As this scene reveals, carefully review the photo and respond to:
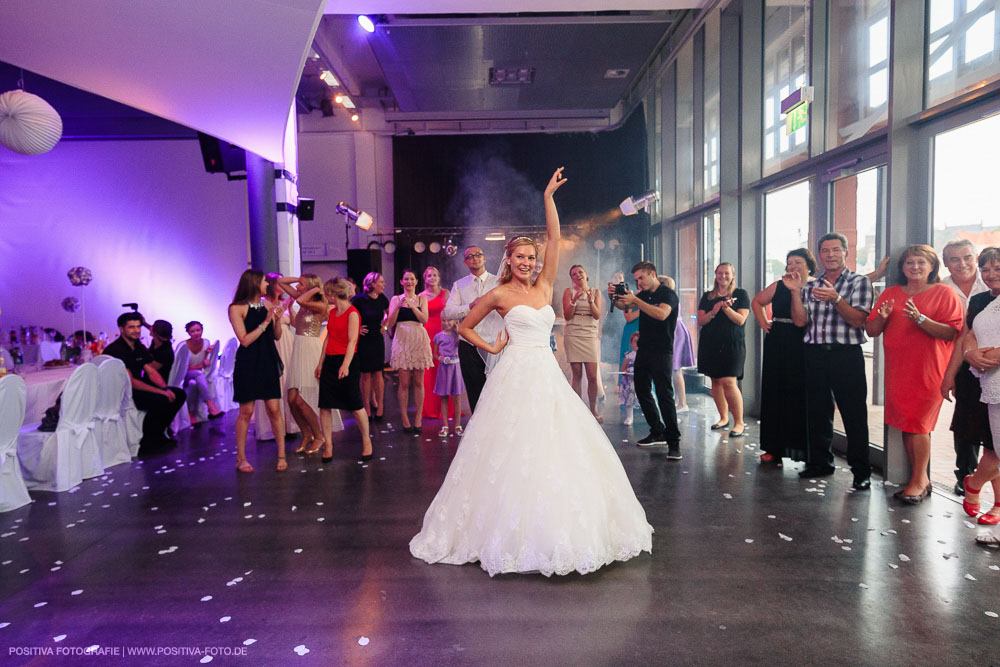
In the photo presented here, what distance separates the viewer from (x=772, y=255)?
262 inches

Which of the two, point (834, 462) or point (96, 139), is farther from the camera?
point (96, 139)

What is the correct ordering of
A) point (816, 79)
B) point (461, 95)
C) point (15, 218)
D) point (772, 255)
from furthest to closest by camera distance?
point (461, 95) < point (15, 218) < point (772, 255) < point (816, 79)

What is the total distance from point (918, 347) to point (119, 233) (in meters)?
11.0

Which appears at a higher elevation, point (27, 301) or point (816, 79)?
point (816, 79)

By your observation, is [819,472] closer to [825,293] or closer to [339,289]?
[825,293]

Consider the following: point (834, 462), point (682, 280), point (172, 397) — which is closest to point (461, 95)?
point (682, 280)

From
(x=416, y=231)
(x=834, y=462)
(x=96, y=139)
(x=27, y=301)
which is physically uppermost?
(x=96, y=139)

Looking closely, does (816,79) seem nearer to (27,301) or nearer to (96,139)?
(96,139)

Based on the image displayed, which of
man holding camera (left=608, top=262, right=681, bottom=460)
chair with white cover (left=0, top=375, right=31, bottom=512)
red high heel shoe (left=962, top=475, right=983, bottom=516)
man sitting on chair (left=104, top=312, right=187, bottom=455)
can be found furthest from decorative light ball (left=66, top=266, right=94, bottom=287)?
red high heel shoe (left=962, top=475, right=983, bottom=516)

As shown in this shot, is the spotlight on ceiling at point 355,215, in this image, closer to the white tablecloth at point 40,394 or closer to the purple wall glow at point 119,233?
the purple wall glow at point 119,233

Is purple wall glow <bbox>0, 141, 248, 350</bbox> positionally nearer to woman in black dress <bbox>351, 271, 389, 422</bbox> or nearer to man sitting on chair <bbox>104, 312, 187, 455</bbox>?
man sitting on chair <bbox>104, 312, 187, 455</bbox>

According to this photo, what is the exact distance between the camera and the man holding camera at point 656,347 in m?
5.05

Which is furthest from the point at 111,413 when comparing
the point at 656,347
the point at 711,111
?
the point at 711,111

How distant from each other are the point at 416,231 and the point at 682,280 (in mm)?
5478
